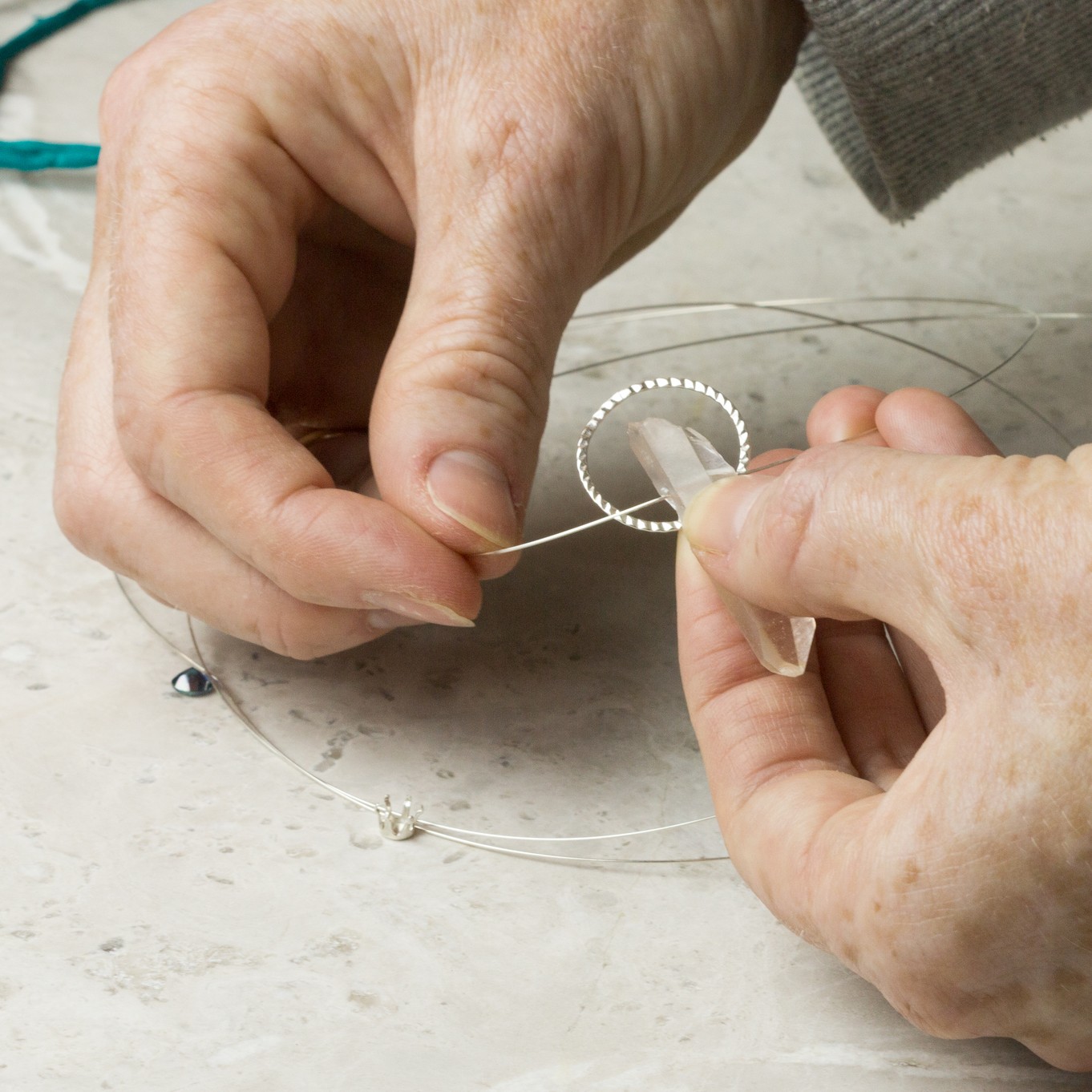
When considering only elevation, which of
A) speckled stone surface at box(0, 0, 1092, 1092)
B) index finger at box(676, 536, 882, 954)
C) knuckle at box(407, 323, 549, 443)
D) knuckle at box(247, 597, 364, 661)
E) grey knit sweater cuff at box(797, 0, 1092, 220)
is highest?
grey knit sweater cuff at box(797, 0, 1092, 220)

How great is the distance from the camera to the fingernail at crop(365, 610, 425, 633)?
0.97 metres

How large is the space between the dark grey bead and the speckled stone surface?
0.02 meters

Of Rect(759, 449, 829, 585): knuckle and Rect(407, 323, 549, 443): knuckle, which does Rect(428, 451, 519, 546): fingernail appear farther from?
Rect(759, 449, 829, 585): knuckle

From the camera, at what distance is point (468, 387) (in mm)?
876

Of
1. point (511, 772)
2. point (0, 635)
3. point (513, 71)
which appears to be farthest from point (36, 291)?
point (511, 772)

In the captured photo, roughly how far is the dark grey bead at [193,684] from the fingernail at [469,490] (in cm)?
32

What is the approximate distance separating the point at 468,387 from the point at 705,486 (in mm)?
189

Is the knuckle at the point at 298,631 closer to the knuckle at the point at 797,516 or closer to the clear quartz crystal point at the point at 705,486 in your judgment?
the clear quartz crystal point at the point at 705,486

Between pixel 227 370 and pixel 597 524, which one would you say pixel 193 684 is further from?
pixel 597 524

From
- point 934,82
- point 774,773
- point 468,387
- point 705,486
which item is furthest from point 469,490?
point 934,82

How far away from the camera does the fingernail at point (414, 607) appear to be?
2.95 ft

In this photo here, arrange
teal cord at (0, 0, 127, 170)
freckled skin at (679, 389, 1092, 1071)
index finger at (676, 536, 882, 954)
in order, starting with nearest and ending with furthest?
freckled skin at (679, 389, 1092, 1071) → index finger at (676, 536, 882, 954) → teal cord at (0, 0, 127, 170)

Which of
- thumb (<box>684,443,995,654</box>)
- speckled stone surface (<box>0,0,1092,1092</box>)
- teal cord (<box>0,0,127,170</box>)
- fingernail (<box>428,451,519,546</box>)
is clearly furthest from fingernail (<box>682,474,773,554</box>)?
teal cord (<box>0,0,127,170</box>)

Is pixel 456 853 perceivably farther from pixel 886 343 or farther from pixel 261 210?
pixel 886 343
